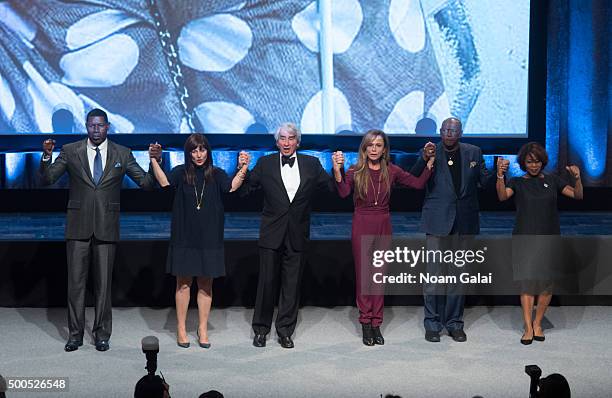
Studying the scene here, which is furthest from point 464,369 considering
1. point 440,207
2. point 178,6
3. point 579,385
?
point 178,6

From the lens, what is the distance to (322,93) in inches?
400

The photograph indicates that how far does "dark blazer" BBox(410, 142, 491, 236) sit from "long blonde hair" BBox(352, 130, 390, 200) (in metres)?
0.24

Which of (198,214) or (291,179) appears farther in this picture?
(291,179)

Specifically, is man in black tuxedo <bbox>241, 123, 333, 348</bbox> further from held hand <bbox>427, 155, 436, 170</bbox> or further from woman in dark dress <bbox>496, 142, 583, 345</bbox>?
woman in dark dress <bbox>496, 142, 583, 345</bbox>

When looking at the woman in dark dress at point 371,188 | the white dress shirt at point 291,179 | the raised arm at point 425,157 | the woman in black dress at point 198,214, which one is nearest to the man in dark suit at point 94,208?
the woman in black dress at point 198,214

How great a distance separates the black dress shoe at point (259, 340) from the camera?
20.1 ft

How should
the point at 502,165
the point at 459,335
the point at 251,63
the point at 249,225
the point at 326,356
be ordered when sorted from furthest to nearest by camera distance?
the point at 251,63
the point at 249,225
the point at 459,335
the point at 502,165
the point at 326,356

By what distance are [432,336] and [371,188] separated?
100 cm

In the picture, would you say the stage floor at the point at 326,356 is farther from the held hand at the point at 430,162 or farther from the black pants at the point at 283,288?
the held hand at the point at 430,162

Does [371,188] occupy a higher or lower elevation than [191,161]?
lower

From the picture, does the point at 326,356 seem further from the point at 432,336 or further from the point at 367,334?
the point at 432,336

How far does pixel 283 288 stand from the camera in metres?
6.17

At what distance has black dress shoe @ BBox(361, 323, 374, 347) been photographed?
6.17m

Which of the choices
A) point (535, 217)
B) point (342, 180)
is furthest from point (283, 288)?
point (535, 217)
